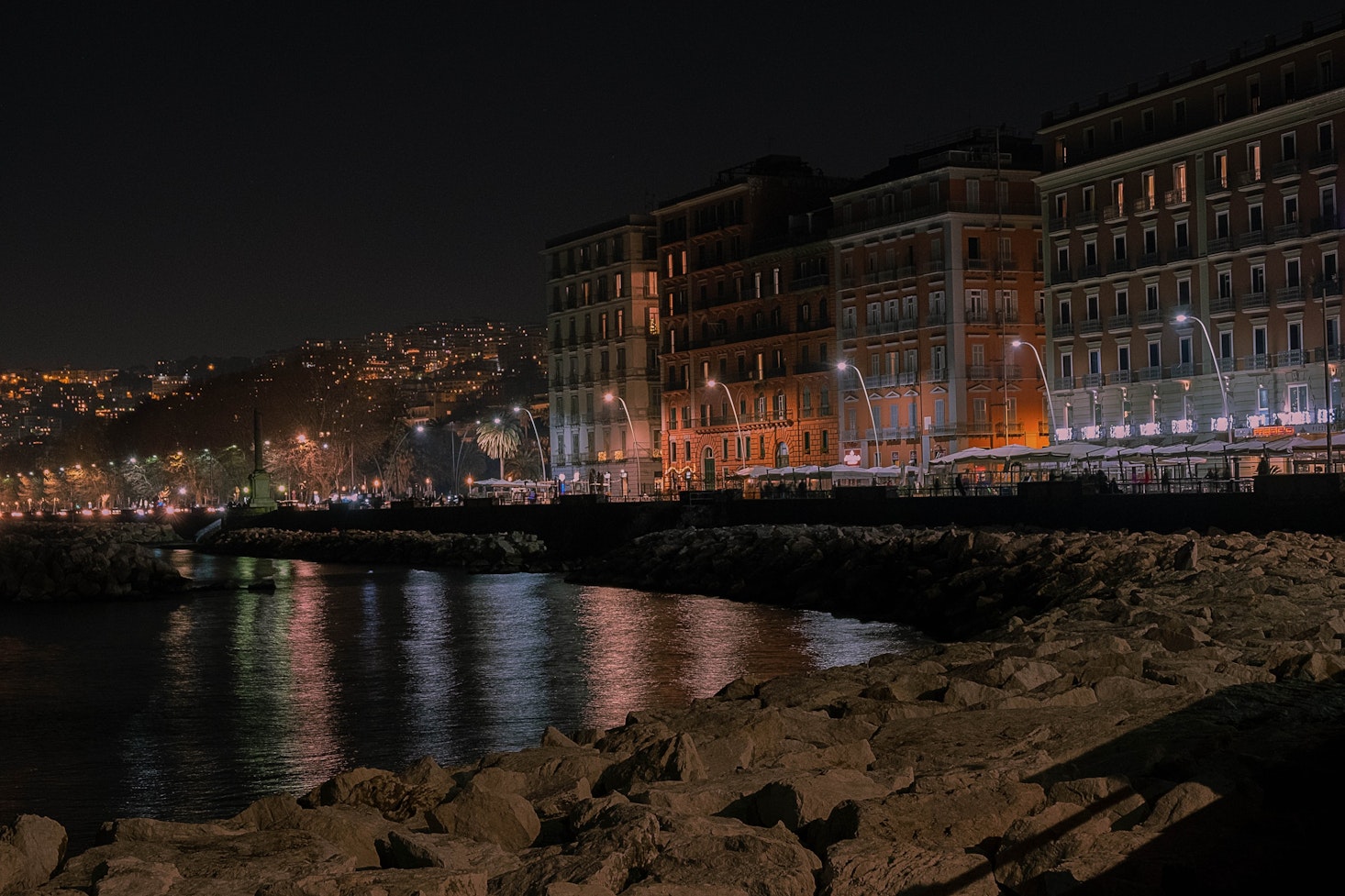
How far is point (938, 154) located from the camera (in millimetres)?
89625

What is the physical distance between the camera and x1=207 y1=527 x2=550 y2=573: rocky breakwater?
74.1 meters

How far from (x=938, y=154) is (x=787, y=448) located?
22559 millimetres

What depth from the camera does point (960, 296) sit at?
90.1 meters

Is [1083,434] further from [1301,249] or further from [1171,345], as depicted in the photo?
[1301,249]

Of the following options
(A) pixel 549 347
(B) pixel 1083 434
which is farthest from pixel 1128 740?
(A) pixel 549 347

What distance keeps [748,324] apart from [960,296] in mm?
21474

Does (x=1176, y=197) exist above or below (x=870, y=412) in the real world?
above

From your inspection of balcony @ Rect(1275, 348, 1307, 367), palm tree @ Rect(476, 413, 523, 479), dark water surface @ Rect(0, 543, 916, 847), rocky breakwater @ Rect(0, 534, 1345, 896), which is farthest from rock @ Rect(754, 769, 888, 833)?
palm tree @ Rect(476, 413, 523, 479)

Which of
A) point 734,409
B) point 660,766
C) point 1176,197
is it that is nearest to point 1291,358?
point 1176,197

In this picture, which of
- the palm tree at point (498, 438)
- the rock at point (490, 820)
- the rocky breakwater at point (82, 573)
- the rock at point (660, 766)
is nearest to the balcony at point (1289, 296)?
the rocky breakwater at point (82, 573)

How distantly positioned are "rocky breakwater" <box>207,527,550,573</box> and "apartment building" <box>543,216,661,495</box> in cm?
2463

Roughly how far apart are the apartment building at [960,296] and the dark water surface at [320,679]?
40819 millimetres

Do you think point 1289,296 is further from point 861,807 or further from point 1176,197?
point 861,807

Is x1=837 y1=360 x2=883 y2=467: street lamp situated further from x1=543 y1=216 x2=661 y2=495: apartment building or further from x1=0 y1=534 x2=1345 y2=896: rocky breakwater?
x1=0 y1=534 x2=1345 y2=896: rocky breakwater
